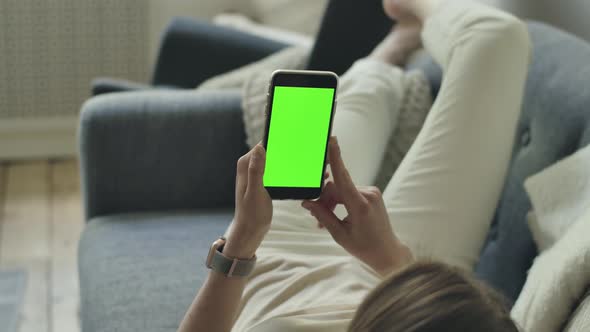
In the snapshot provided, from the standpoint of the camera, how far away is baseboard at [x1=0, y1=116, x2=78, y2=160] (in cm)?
332

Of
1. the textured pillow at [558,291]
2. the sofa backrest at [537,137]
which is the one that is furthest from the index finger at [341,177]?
the sofa backrest at [537,137]

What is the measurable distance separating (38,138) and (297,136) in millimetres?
2466

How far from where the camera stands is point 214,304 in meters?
1.08

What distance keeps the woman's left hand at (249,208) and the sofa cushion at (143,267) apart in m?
0.36

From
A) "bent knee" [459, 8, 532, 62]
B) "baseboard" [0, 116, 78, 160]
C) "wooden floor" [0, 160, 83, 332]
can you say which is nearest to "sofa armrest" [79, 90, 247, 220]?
"wooden floor" [0, 160, 83, 332]

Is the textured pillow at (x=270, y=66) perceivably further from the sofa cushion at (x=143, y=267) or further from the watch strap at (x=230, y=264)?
the watch strap at (x=230, y=264)

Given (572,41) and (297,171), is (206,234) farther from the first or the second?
(572,41)

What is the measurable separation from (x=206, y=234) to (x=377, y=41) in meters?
0.68

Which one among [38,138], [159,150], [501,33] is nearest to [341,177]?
[501,33]

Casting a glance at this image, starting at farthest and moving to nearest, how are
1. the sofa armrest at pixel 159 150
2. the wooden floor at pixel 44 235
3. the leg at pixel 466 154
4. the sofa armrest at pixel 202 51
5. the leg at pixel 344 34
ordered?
1. the sofa armrest at pixel 202 51
2. the wooden floor at pixel 44 235
3. the leg at pixel 344 34
4. the sofa armrest at pixel 159 150
5. the leg at pixel 466 154

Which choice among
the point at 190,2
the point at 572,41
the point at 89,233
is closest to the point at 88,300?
the point at 89,233

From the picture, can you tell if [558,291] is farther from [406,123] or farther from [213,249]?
[406,123]

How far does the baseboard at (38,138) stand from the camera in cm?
332

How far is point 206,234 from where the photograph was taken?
1.77 metres
